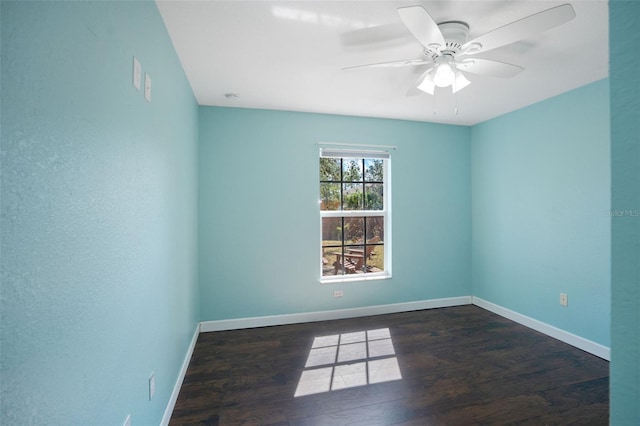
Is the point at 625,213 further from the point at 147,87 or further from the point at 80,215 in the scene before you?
the point at 147,87

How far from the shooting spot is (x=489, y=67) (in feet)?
6.36

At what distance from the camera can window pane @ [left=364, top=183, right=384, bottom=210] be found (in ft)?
12.2

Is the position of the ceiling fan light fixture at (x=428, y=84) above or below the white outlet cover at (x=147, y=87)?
above

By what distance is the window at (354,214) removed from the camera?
3555mm

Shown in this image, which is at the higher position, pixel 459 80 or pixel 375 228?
pixel 459 80

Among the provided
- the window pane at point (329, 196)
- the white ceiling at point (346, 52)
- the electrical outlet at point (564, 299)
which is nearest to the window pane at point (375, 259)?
the window pane at point (329, 196)

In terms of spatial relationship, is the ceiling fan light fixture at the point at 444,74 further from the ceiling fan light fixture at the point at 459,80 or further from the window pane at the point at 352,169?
the window pane at the point at 352,169

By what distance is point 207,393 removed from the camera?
2076 mm

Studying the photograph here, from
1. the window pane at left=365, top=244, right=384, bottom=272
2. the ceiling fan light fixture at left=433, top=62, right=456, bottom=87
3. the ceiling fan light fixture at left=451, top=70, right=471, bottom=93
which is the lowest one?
the window pane at left=365, top=244, right=384, bottom=272

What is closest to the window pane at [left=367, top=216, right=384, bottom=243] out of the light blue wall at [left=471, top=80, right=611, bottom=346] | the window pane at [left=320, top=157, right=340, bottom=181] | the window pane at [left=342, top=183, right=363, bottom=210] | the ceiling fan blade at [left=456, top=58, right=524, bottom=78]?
the window pane at [left=342, top=183, right=363, bottom=210]

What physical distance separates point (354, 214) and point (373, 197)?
0.35 metres

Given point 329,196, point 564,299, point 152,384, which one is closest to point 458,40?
point 329,196

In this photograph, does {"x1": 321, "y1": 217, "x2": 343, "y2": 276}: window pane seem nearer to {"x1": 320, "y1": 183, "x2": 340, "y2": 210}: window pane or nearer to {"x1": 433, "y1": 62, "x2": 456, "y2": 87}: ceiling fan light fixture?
{"x1": 320, "y1": 183, "x2": 340, "y2": 210}: window pane

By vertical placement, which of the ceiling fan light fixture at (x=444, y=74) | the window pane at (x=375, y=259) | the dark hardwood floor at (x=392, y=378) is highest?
the ceiling fan light fixture at (x=444, y=74)
